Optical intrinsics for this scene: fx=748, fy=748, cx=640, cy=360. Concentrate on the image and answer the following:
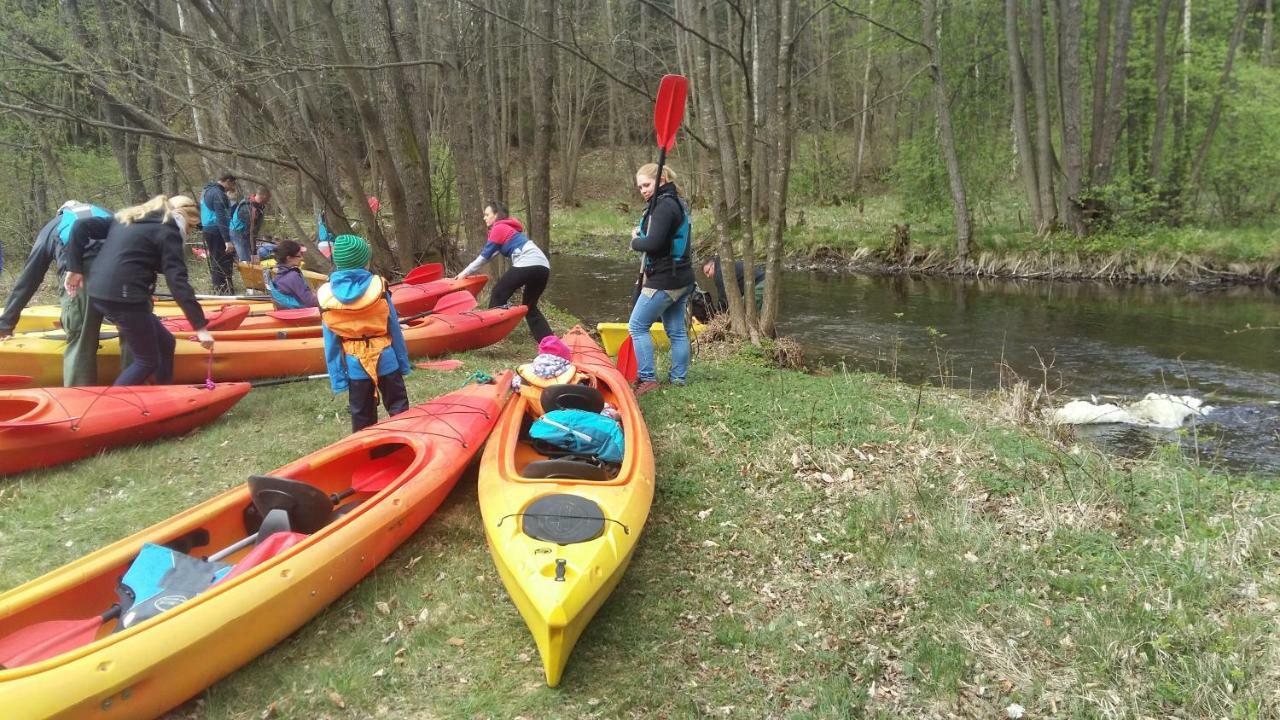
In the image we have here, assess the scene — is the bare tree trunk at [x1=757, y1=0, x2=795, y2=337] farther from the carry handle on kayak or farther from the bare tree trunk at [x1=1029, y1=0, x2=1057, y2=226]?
the bare tree trunk at [x1=1029, y1=0, x2=1057, y2=226]

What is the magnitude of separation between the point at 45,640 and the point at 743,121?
7.23 meters

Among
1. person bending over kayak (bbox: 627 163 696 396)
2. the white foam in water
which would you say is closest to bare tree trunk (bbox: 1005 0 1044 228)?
the white foam in water

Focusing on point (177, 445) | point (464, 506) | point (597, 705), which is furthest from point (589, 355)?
point (597, 705)

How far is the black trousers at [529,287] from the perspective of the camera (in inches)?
285

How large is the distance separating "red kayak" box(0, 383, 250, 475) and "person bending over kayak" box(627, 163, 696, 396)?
303cm

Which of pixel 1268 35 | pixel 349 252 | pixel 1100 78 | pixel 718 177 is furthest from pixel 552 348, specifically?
pixel 1268 35

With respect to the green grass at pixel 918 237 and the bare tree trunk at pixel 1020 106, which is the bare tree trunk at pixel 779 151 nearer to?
the green grass at pixel 918 237

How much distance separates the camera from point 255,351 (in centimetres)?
626

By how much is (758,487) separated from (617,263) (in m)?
14.4

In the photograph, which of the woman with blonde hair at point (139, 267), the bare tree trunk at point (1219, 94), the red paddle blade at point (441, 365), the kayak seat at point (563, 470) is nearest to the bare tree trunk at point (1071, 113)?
the bare tree trunk at point (1219, 94)

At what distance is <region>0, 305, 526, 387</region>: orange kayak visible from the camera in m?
5.61

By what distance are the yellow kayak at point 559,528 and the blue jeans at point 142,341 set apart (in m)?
2.73

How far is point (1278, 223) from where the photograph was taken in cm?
1380

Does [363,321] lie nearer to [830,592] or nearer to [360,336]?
[360,336]
